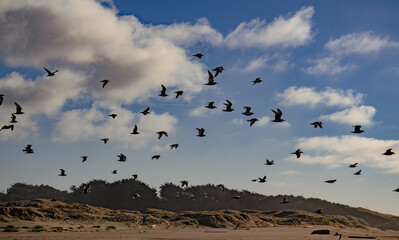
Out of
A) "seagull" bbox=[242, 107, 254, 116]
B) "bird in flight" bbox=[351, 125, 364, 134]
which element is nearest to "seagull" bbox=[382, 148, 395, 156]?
"bird in flight" bbox=[351, 125, 364, 134]

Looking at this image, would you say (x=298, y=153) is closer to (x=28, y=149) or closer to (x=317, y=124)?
(x=317, y=124)

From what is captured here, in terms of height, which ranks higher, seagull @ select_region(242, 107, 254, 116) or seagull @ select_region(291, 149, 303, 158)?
seagull @ select_region(242, 107, 254, 116)

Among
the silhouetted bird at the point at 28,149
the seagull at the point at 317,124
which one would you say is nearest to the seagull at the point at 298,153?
the seagull at the point at 317,124

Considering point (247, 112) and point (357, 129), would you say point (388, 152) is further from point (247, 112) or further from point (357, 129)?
point (247, 112)

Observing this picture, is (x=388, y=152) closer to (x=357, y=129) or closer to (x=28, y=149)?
(x=357, y=129)

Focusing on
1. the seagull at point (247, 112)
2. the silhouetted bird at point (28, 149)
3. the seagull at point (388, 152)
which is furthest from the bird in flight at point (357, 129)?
the silhouetted bird at point (28, 149)

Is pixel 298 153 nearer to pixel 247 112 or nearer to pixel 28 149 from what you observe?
pixel 247 112

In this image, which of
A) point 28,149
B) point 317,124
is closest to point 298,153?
point 317,124

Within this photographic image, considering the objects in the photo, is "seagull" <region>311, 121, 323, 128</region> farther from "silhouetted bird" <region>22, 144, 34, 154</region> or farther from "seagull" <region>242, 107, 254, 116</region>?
"silhouetted bird" <region>22, 144, 34, 154</region>

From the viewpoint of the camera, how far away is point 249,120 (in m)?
32.3

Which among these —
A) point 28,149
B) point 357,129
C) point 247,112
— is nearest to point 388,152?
point 357,129

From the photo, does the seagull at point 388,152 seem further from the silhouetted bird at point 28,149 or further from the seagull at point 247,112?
the silhouetted bird at point 28,149

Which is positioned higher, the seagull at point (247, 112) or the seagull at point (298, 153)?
the seagull at point (247, 112)

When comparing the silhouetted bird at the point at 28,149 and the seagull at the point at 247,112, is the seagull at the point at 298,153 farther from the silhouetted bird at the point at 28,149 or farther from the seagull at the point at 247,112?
the silhouetted bird at the point at 28,149
